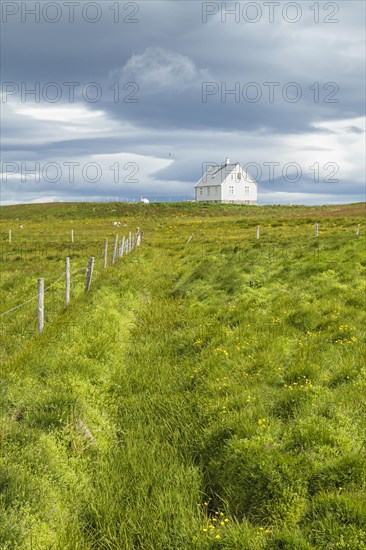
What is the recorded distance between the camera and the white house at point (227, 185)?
113750 mm

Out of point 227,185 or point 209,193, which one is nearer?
point 227,185

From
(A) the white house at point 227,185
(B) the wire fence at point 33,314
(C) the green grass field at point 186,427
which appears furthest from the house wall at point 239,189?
(C) the green grass field at point 186,427

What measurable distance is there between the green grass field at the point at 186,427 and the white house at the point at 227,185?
10227 centimetres

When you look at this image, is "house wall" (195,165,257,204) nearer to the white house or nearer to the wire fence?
the white house

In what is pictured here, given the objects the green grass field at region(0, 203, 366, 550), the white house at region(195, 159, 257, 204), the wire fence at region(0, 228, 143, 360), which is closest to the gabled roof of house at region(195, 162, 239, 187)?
the white house at region(195, 159, 257, 204)

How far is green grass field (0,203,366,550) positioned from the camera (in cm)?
491

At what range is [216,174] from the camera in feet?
381

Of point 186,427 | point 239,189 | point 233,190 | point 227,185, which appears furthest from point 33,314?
point 239,189

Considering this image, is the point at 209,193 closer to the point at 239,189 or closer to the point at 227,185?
the point at 227,185

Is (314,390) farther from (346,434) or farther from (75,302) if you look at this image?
(75,302)

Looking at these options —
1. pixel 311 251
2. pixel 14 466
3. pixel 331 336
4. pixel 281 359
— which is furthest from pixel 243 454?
pixel 311 251

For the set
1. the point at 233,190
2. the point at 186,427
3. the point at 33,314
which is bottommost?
the point at 186,427

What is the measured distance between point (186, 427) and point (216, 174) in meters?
113

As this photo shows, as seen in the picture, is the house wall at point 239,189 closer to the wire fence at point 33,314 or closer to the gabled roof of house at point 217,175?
the gabled roof of house at point 217,175
